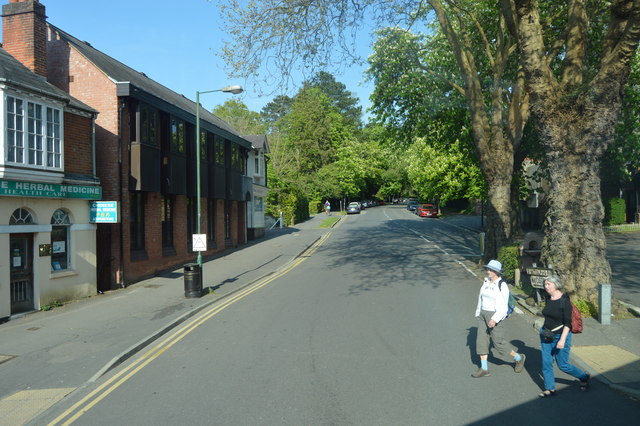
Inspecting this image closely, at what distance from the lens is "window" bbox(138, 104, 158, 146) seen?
1727 cm

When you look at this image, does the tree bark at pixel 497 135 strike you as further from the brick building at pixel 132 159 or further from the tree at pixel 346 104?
the tree at pixel 346 104

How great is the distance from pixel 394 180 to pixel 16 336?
79.9 m

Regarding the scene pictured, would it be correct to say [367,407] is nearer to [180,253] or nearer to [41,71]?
[41,71]

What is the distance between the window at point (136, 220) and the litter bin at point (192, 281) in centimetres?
441

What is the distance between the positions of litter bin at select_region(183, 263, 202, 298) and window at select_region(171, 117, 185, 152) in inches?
297

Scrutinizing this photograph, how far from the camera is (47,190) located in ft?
41.8

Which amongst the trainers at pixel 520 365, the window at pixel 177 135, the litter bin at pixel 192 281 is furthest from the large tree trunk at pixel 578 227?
the window at pixel 177 135

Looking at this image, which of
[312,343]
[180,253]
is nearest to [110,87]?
[180,253]

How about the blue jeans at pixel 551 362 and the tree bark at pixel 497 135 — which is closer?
the blue jeans at pixel 551 362

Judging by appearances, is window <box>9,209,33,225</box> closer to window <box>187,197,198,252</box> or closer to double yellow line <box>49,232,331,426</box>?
double yellow line <box>49,232,331,426</box>

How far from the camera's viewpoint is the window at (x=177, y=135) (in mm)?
20016

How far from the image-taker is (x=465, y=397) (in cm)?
609

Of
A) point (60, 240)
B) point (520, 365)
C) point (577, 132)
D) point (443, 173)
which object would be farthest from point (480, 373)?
point (443, 173)

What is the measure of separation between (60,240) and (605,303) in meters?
13.7
